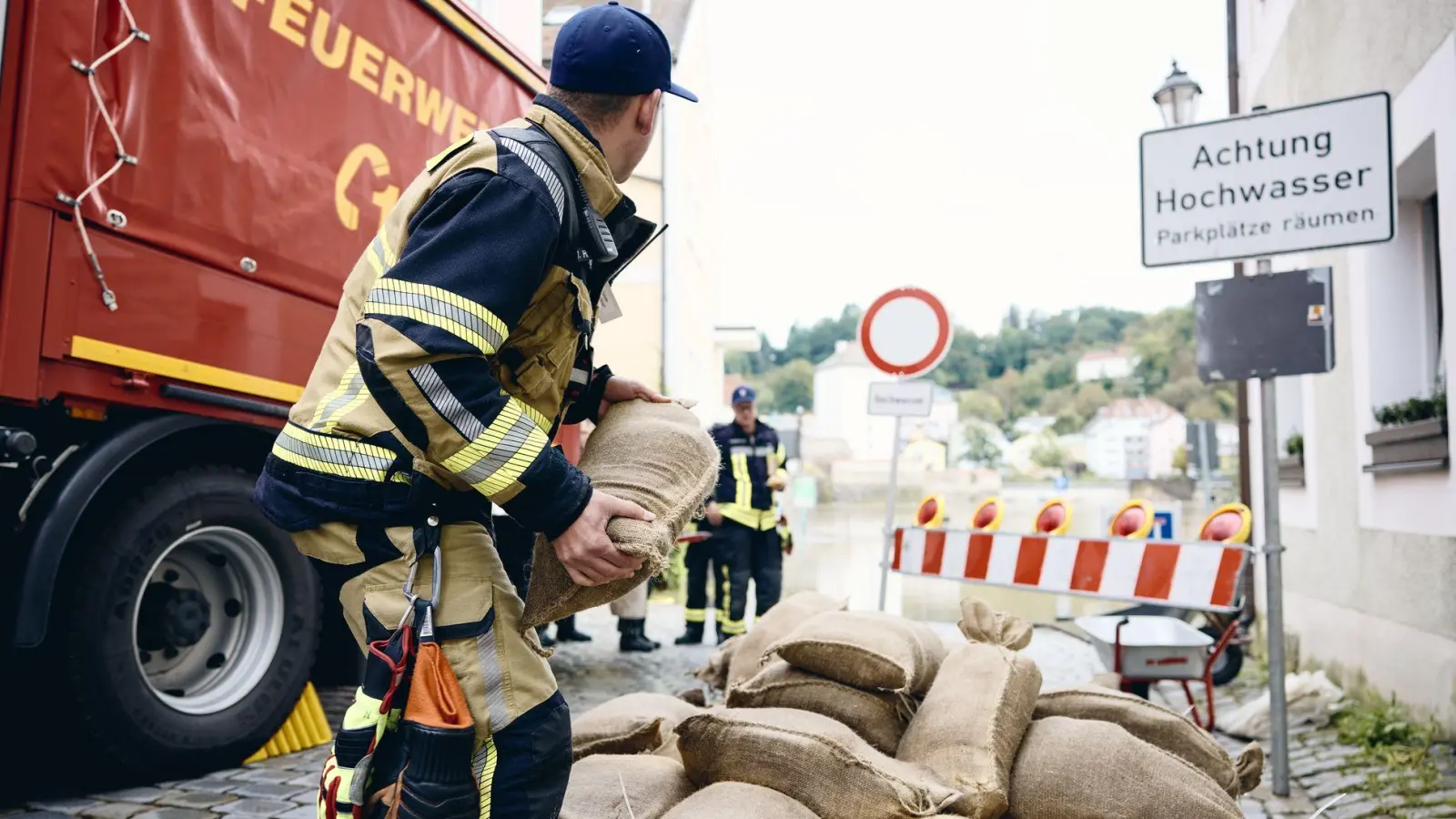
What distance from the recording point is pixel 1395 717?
508 centimetres

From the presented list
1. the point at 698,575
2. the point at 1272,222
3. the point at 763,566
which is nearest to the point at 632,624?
the point at 698,575

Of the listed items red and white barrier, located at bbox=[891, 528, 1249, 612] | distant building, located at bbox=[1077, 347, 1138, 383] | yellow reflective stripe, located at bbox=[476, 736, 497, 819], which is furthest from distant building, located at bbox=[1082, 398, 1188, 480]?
yellow reflective stripe, located at bbox=[476, 736, 497, 819]

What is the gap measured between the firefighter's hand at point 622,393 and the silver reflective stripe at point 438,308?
2.33 feet

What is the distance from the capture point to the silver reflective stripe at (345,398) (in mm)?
1780

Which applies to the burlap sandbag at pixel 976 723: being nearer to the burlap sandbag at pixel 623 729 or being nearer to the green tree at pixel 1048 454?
the burlap sandbag at pixel 623 729

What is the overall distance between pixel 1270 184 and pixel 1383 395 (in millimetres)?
2359

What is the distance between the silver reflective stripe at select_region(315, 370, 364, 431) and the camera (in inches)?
70.1

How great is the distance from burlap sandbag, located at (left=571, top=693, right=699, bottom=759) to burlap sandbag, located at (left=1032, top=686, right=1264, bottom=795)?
4.03 ft

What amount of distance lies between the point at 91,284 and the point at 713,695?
3683 millimetres

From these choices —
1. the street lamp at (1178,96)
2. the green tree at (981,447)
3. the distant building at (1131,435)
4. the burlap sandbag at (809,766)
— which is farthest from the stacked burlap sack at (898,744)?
the green tree at (981,447)

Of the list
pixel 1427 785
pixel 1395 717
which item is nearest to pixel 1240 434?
pixel 1395 717

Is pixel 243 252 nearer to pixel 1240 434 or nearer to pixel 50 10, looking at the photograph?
pixel 50 10

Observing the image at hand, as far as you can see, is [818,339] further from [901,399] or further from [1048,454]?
[901,399]

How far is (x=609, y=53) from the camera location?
191cm
